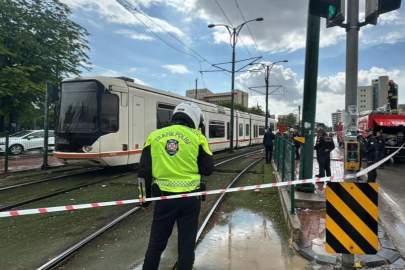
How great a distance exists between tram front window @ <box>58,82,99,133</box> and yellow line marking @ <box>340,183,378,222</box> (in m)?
7.25

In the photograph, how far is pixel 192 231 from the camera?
260 cm

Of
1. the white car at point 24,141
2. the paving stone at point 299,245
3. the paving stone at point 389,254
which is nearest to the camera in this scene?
the paving stone at point 389,254

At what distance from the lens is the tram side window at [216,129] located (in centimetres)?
1634

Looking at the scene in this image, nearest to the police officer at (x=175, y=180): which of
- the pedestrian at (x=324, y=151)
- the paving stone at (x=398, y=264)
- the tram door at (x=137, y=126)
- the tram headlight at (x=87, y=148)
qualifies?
the paving stone at (x=398, y=264)

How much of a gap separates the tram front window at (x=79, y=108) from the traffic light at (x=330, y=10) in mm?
6739

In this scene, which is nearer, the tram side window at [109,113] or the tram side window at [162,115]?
the tram side window at [109,113]

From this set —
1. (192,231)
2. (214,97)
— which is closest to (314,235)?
(192,231)

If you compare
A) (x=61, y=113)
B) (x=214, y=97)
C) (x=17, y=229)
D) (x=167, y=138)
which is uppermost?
(x=214, y=97)

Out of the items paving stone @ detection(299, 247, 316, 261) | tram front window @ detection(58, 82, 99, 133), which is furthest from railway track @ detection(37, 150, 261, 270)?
tram front window @ detection(58, 82, 99, 133)

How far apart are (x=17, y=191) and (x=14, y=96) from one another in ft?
44.9

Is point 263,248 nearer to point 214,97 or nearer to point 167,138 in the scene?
point 167,138

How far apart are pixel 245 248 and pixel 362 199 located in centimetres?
167

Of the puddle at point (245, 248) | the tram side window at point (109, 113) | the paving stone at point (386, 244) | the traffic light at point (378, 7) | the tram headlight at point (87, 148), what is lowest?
the puddle at point (245, 248)

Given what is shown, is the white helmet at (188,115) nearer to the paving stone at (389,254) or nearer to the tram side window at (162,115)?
the paving stone at (389,254)
